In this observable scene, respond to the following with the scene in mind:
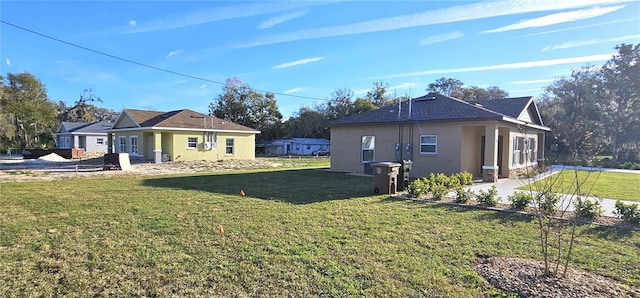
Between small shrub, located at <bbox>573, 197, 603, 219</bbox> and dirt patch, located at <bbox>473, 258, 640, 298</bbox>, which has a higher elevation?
A: small shrub, located at <bbox>573, 197, 603, 219</bbox>

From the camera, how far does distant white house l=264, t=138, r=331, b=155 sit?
4469 centimetres

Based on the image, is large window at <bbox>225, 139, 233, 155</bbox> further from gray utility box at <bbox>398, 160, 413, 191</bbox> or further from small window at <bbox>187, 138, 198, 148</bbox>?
gray utility box at <bbox>398, 160, 413, 191</bbox>

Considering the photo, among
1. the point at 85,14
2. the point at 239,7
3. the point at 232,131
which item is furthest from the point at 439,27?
the point at 232,131

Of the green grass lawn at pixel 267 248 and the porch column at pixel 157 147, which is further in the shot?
the porch column at pixel 157 147

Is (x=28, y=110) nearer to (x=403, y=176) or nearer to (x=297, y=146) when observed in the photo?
(x=297, y=146)

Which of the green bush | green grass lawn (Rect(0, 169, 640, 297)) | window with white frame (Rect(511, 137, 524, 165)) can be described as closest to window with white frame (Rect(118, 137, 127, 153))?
green grass lawn (Rect(0, 169, 640, 297))

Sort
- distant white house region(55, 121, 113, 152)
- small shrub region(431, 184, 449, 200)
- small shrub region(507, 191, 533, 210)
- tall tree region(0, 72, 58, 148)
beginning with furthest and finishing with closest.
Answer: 1. tall tree region(0, 72, 58, 148)
2. distant white house region(55, 121, 113, 152)
3. small shrub region(431, 184, 449, 200)
4. small shrub region(507, 191, 533, 210)

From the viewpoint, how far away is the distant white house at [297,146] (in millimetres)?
44688

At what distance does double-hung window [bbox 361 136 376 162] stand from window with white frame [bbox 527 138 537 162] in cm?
902

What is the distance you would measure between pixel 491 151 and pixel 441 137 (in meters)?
1.93

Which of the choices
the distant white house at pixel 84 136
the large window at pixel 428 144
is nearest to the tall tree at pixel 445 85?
the large window at pixel 428 144

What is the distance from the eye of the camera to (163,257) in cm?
405

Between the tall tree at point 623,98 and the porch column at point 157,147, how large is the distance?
39.1 meters

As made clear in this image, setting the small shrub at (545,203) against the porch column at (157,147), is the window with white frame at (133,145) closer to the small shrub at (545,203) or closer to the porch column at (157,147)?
the porch column at (157,147)
